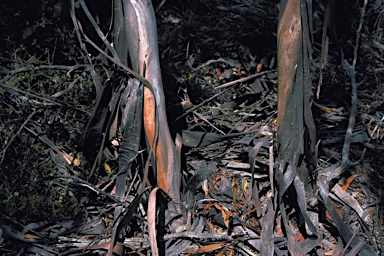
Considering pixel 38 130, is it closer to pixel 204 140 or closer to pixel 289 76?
pixel 204 140

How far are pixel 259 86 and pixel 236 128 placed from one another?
239mm

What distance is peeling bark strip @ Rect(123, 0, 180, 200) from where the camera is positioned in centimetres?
139

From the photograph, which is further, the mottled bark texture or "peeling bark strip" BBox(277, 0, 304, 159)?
the mottled bark texture

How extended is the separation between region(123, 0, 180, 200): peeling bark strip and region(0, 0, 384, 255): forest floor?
0.09 meters

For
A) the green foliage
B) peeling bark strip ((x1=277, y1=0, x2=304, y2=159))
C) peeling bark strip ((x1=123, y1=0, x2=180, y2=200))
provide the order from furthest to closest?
the green foliage → peeling bark strip ((x1=123, y1=0, x2=180, y2=200)) → peeling bark strip ((x1=277, y1=0, x2=304, y2=159))

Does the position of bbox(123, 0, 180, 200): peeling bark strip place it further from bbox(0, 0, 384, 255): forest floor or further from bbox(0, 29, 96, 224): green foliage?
bbox(0, 29, 96, 224): green foliage

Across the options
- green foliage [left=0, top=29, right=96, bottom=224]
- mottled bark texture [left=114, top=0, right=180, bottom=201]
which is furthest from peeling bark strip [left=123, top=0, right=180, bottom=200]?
green foliage [left=0, top=29, right=96, bottom=224]

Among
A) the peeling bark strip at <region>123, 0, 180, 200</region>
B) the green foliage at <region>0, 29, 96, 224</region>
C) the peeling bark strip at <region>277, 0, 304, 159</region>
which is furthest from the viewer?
the green foliage at <region>0, 29, 96, 224</region>

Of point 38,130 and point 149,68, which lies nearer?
point 149,68

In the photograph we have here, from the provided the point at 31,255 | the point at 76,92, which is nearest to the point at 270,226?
the point at 31,255

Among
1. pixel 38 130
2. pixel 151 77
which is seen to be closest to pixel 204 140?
pixel 151 77

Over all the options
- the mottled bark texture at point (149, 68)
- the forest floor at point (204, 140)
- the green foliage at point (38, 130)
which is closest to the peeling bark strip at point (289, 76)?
the forest floor at point (204, 140)

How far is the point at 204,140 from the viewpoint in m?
1.67

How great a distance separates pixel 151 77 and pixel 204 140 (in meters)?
0.35
